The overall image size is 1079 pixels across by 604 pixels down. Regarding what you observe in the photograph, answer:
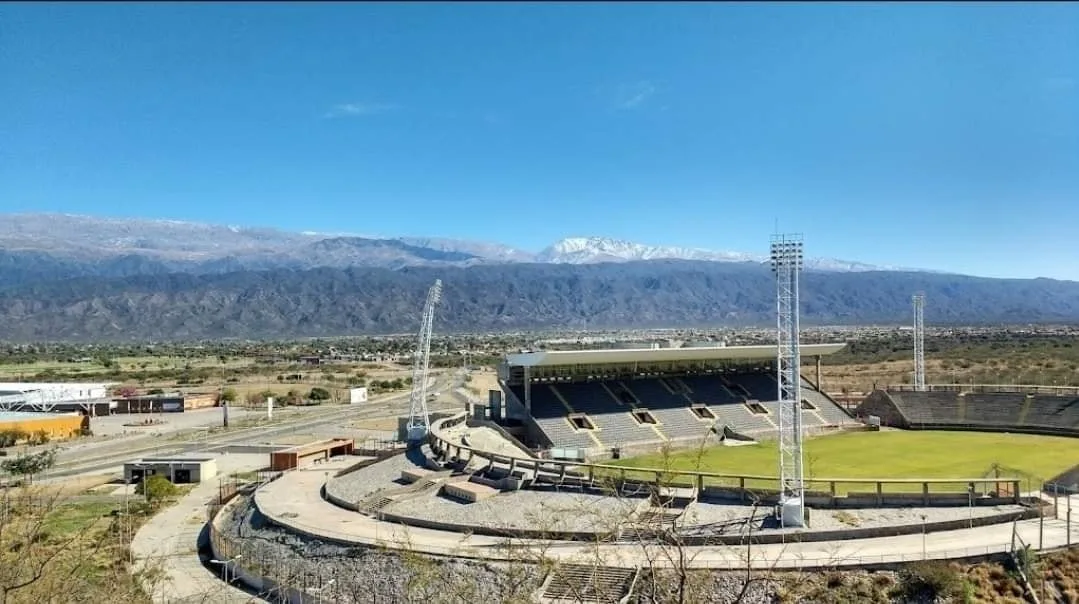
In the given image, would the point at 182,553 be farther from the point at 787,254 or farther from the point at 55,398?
the point at 55,398

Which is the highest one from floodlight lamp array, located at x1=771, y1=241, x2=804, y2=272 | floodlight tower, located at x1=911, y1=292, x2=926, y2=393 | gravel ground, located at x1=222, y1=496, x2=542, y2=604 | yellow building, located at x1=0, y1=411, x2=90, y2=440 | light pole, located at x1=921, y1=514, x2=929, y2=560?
floodlight lamp array, located at x1=771, y1=241, x2=804, y2=272

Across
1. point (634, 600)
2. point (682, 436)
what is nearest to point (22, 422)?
point (682, 436)

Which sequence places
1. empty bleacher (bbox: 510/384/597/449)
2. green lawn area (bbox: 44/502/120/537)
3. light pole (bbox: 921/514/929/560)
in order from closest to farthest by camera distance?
light pole (bbox: 921/514/929/560) < green lawn area (bbox: 44/502/120/537) < empty bleacher (bbox: 510/384/597/449)

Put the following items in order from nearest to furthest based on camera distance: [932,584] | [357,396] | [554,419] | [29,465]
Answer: [932,584], [554,419], [29,465], [357,396]

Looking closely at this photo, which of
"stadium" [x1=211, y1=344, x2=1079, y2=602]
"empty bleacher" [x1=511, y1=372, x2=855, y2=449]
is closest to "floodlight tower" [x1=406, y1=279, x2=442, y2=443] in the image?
"stadium" [x1=211, y1=344, x2=1079, y2=602]

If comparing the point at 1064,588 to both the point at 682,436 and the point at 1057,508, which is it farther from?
the point at 682,436

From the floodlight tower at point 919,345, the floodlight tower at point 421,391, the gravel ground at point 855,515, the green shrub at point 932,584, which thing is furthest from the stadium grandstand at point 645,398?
the green shrub at point 932,584

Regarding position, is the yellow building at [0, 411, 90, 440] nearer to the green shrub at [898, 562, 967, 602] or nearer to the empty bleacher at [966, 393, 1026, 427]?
the green shrub at [898, 562, 967, 602]

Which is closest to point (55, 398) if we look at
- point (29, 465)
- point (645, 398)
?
point (29, 465)
